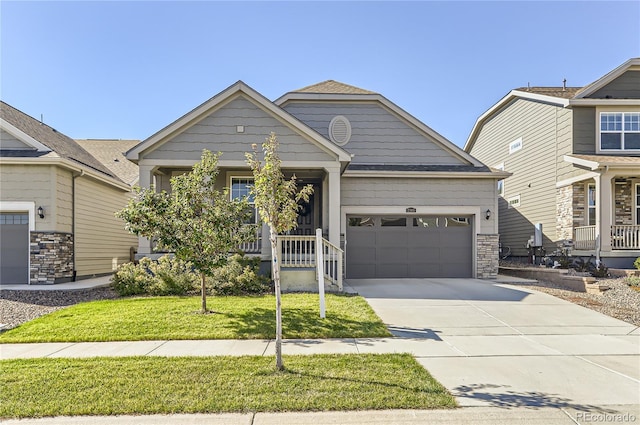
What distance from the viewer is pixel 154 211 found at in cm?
808

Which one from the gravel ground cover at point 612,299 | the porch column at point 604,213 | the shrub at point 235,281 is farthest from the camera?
the porch column at point 604,213

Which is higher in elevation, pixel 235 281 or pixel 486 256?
pixel 486 256

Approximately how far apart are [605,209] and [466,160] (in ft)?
15.9

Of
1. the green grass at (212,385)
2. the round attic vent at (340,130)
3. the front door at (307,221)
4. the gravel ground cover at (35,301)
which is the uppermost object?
the round attic vent at (340,130)

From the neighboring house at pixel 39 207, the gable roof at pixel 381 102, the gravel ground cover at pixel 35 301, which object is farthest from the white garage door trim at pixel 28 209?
the gable roof at pixel 381 102

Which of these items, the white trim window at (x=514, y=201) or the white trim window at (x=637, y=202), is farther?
the white trim window at (x=514, y=201)

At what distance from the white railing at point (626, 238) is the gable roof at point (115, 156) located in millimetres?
19028

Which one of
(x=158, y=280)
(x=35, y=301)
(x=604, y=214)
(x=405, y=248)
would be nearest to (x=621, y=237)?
(x=604, y=214)

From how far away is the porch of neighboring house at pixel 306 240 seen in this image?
34.8ft

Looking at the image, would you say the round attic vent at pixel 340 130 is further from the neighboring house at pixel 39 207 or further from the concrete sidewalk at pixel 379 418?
the concrete sidewalk at pixel 379 418

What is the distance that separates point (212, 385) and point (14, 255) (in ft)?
35.3

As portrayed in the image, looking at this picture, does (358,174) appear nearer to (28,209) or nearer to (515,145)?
(28,209)

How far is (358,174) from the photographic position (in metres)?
13.3

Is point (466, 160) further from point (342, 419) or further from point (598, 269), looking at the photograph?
point (342, 419)
